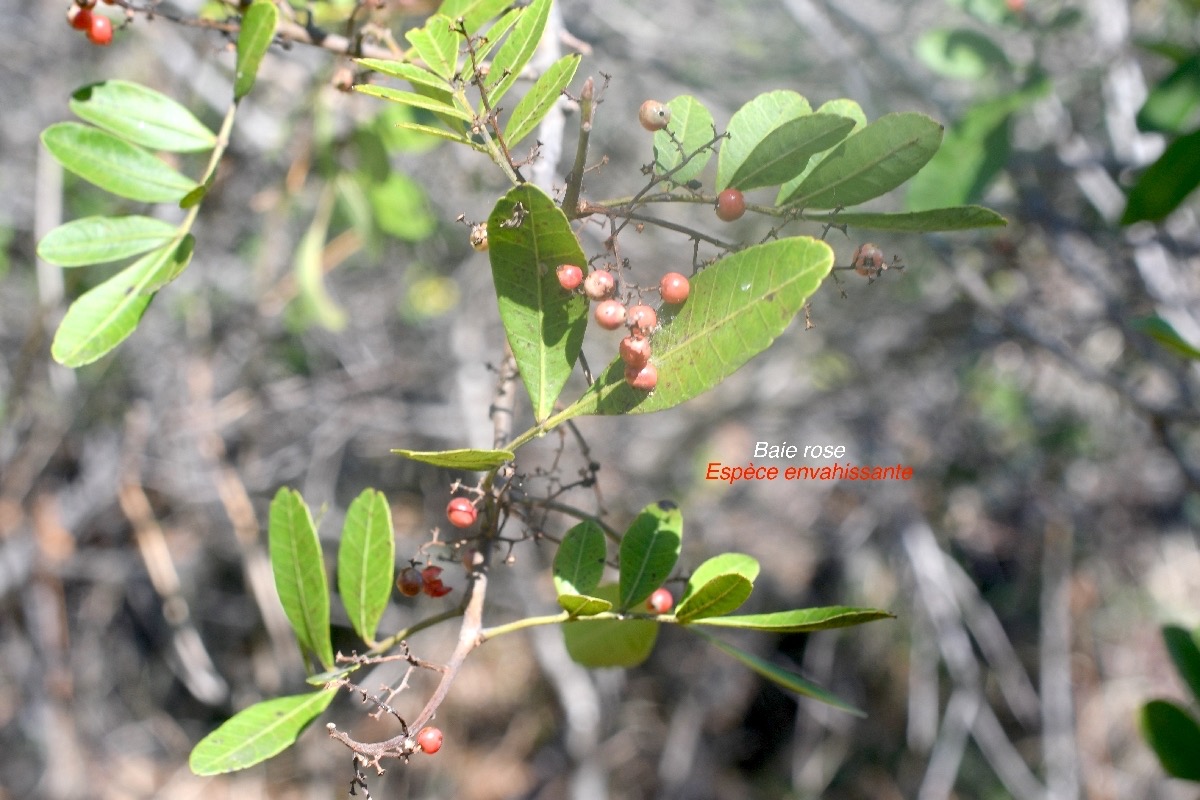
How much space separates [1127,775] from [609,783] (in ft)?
7.00

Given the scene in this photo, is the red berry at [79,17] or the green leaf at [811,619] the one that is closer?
the green leaf at [811,619]

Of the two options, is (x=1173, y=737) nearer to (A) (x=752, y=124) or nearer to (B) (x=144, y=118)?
(A) (x=752, y=124)

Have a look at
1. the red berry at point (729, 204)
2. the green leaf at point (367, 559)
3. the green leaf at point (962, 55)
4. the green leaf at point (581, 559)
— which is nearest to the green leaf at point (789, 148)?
the red berry at point (729, 204)

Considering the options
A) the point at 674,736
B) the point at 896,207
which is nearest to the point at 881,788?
the point at 674,736

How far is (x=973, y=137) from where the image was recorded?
1.65 metres

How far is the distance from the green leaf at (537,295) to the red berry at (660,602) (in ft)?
1.10

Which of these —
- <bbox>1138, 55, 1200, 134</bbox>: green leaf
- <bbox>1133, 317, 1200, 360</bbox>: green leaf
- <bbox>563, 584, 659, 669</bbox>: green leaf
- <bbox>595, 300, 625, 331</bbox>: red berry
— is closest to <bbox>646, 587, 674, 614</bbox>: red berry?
<bbox>563, 584, 659, 669</bbox>: green leaf

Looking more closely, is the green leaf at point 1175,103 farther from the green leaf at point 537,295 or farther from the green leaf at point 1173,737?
the green leaf at point 537,295

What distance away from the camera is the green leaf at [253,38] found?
2.93 ft

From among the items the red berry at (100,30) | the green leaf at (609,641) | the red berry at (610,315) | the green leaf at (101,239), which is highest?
the red berry at (100,30)

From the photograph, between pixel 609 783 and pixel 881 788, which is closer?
pixel 881 788

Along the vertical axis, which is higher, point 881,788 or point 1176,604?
point 1176,604

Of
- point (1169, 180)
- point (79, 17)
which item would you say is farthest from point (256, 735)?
point (1169, 180)

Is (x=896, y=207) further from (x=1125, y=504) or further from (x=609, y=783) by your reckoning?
(x=609, y=783)
